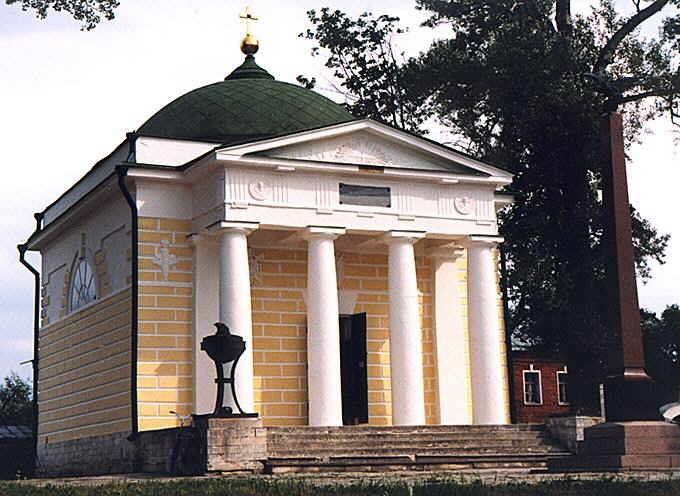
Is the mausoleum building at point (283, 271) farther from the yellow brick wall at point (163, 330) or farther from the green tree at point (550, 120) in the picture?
the green tree at point (550, 120)

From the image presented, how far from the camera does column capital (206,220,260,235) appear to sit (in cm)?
2439

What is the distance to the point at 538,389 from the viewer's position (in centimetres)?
5272

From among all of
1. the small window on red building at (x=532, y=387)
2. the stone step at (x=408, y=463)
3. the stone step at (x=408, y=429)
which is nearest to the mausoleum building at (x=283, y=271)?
the stone step at (x=408, y=429)

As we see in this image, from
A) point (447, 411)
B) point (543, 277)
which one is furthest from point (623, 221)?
point (543, 277)

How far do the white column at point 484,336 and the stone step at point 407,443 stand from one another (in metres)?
2.73

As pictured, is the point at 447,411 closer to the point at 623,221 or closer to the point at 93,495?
the point at 623,221

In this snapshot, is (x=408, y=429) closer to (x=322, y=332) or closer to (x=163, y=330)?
(x=322, y=332)

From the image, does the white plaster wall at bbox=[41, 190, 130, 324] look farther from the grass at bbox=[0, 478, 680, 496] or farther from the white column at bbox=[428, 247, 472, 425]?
the grass at bbox=[0, 478, 680, 496]

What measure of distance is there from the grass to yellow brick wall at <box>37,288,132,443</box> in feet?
34.7

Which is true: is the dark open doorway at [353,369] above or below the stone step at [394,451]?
above

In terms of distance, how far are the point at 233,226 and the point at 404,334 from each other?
4388mm

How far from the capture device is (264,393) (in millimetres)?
26641

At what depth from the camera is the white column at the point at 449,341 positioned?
28.0 metres

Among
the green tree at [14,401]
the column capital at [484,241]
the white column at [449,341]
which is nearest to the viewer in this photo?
the column capital at [484,241]
